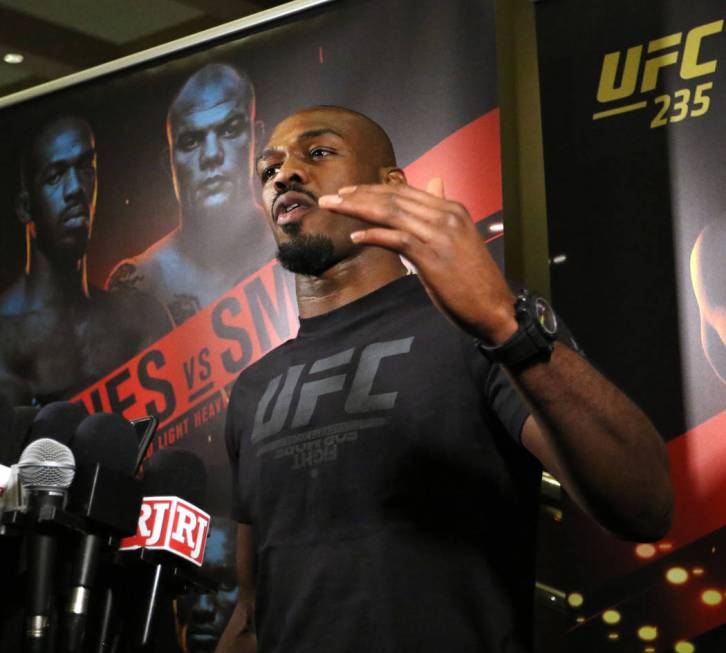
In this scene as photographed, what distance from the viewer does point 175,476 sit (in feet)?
7.64

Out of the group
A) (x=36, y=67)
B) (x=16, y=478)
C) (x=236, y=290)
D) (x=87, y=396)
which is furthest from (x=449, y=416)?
(x=36, y=67)

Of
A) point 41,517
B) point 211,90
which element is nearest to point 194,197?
point 211,90

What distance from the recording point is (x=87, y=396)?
3.16 metres

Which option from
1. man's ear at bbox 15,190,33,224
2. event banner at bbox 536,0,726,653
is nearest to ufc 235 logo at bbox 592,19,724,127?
event banner at bbox 536,0,726,653

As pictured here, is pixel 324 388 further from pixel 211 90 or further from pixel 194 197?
pixel 211 90

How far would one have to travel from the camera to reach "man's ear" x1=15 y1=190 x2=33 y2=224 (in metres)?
3.40

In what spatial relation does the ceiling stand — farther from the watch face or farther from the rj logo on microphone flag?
the watch face

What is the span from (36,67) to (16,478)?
2017mm

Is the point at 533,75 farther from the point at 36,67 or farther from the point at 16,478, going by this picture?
the point at 36,67

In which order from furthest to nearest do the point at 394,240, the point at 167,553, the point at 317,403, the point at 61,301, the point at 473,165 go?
the point at 61,301, the point at 473,165, the point at 167,553, the point at 317,403, the point at 394,240

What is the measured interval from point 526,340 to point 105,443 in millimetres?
1103

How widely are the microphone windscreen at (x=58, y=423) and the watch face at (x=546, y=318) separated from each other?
3.90ft

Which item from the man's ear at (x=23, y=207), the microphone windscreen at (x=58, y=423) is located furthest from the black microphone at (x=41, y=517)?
the man's ear at (x=23, y=207)

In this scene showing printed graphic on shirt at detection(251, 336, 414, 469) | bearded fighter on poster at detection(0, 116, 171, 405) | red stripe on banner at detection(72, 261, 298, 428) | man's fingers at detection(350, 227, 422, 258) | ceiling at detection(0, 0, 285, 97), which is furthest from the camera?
ceiling at detection(0, 0, 285, 97)
